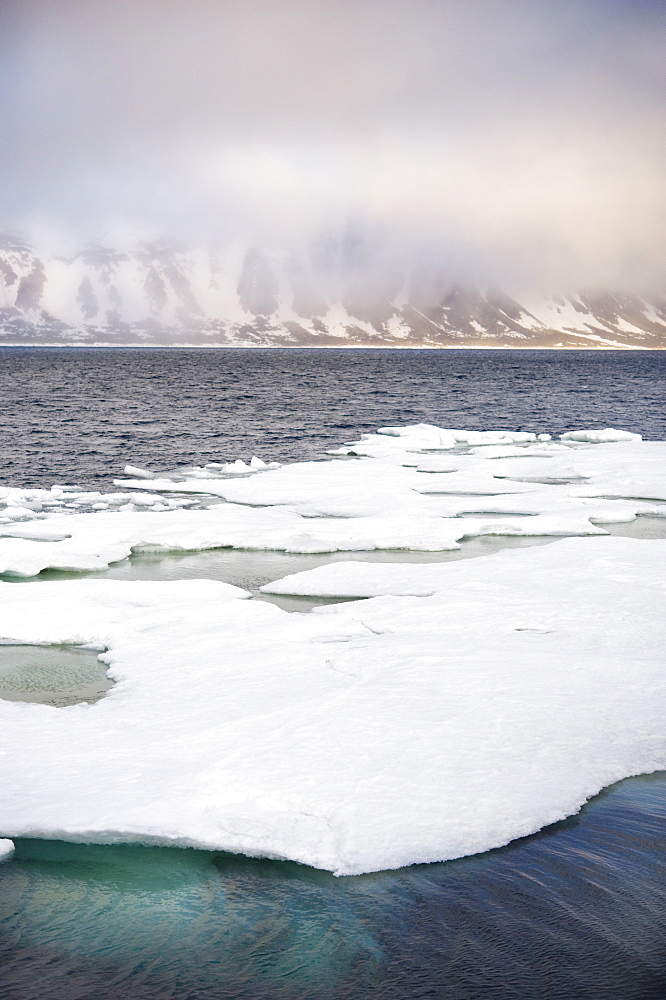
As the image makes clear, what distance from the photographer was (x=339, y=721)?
759 centimetres

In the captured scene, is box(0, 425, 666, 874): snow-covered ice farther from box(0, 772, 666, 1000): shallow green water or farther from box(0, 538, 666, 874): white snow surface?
box(0, 772, 666, 1000): shallow green water

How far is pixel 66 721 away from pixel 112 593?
4.36m

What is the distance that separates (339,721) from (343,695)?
584mm

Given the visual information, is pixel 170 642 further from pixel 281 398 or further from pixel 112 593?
pixel 281 398

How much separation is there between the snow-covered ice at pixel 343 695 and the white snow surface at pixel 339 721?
0.07 feet

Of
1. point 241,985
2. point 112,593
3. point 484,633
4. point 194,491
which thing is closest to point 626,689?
point 484,633

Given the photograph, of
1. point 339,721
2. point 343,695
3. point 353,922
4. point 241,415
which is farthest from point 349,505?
point 241,415

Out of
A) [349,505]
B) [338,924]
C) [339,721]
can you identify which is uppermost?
[349,505]

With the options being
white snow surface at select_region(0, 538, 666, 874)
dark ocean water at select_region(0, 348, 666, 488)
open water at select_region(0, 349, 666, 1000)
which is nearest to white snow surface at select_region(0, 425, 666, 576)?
white snow surface at select_region(0, 538, 666, 874)

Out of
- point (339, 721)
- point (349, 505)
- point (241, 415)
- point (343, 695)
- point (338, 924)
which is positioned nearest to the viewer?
point (338, 924)

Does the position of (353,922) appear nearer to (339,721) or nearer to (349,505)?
(339,721)

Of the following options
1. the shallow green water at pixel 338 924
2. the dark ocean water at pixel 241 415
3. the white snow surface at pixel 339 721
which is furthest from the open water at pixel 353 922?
the dark ocean water at pixel 241 415

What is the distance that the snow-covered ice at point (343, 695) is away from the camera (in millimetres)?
6043

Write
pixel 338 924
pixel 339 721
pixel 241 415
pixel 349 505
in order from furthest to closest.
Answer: pixel 241 415 → pixel 349 505 → pixel 339 721 → pixel 338 924
